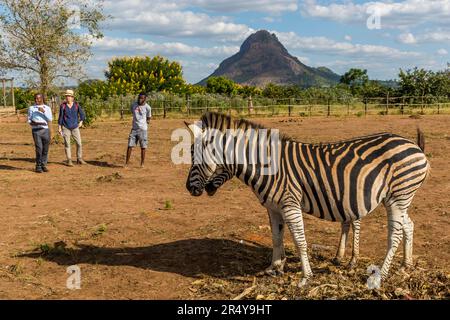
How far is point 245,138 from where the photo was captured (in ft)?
17.1

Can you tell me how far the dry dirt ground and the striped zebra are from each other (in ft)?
Answer: 2.21

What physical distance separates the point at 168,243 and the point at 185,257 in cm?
69

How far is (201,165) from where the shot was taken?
17.4 ft

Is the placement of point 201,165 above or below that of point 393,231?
above

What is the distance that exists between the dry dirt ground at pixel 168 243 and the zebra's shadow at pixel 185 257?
1cm

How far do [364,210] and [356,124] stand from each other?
20782 mm

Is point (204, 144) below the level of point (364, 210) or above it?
above

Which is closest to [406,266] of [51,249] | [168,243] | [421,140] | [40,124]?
[421,140]

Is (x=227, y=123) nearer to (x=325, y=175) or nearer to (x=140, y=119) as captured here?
(x=325, y=175)

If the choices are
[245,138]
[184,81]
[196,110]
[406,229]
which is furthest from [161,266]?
[184,81]

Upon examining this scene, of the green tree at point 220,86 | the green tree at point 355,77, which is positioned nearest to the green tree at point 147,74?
the green tree at point 220,86

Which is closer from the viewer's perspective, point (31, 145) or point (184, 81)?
point (31, 145)
